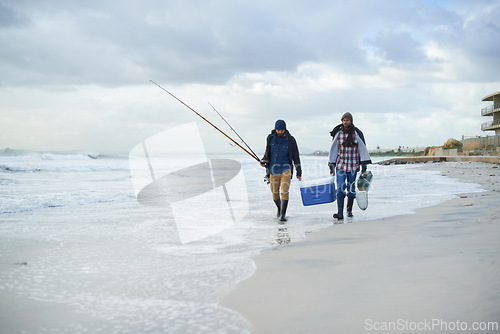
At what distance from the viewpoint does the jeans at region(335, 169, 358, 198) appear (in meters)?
6.50

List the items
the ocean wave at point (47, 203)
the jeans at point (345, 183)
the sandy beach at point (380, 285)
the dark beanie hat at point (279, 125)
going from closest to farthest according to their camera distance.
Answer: the sandy beach at point (380, 285), the jeans at point (345, 183), the dark beanie hat at point (279, 125), the ocean wave at point (47, 203)

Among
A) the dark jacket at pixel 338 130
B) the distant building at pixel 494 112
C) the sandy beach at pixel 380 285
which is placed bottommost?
the sandy beach at pixel 380 285

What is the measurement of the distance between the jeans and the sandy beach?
198cm

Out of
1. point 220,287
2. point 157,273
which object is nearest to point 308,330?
point 220,287

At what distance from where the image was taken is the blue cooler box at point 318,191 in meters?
6.67

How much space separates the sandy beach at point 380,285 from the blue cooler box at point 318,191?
6.91ft

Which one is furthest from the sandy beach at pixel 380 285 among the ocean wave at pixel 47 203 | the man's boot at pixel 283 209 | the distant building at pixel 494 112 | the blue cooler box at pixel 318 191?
the distant building at pixel 494 112

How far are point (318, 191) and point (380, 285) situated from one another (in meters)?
4.05

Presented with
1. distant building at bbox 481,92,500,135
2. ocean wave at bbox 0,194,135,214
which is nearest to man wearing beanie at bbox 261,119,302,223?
ocean wave at bbox 0,194,135,214

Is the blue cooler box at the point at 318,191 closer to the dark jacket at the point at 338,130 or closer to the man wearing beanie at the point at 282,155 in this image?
the man wearing beanie at the point at 282,155

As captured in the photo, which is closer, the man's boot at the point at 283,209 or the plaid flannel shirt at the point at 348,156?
the man's boot at the point at 283,209

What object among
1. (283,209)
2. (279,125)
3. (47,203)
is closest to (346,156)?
(279,125)

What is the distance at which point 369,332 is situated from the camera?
6.77 ft

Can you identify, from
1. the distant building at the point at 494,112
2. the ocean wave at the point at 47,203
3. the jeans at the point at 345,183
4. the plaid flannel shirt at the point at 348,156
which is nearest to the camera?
the plaid flannel shirt at the point at 348,156
